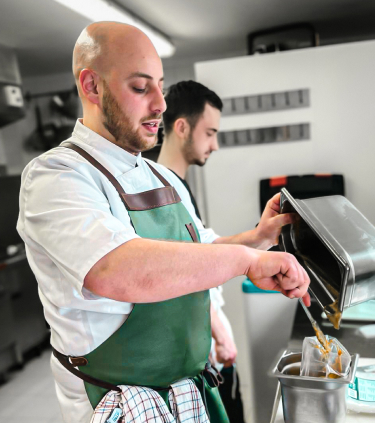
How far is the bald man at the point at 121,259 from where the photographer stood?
2.32 feet

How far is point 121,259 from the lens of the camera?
689 mm

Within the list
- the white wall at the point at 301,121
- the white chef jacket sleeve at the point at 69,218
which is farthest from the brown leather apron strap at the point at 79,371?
the white wall at the point at 301,121

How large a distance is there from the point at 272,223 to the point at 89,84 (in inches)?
20.8

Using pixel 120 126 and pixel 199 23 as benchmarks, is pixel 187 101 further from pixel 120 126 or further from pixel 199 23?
pixel 199 23

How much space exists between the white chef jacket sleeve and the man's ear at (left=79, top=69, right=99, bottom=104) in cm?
17

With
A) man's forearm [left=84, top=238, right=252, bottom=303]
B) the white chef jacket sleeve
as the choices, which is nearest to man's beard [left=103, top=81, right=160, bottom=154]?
the white chef jacket sleeve

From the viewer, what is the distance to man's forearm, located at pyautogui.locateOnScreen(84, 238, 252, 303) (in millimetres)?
689

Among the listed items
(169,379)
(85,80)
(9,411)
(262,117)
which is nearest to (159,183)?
(85,80)

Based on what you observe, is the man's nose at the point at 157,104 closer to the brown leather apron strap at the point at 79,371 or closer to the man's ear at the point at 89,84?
the man's ear at the point at 89,84

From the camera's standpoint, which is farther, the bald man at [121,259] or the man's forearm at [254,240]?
the man's forearm at [254,240]

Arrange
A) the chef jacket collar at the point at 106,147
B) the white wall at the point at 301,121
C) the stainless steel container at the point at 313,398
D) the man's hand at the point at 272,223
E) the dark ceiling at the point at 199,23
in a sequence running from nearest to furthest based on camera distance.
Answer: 1. the stainless steel container at the point at 313,398
2. the chef jacket collar at the point at 106,147
3. the man's hand at the point at 272,223
4. the dark ceiling at the point at 199,23
5. the white wall at the point at 301,121

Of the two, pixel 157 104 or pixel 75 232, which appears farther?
pixel 157 104

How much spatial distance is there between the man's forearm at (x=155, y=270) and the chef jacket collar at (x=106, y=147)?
0.99 ft

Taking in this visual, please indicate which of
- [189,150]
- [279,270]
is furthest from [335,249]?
[189,150]
